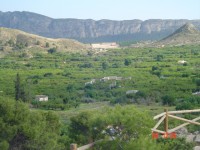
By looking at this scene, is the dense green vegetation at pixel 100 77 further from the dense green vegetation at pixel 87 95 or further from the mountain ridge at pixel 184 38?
the mountain ridge at pixel 184 38

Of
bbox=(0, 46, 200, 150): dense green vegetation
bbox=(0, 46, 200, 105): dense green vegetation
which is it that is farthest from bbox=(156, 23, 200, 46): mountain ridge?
bbox=(0, 46, 200, 105): dense green vegetation

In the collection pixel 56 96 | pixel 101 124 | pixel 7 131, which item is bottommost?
pixel 56 96

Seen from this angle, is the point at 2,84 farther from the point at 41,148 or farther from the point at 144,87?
the point at 41,148

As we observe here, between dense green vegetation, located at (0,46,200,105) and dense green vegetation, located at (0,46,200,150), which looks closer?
dense green vegetation, located at (0,46,200,150)

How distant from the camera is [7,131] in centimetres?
1251

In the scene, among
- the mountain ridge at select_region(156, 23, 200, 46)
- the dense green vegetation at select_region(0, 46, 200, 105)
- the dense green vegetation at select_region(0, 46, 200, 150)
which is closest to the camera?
the dense green vegetation at select_region(0, 46, 200, 150)

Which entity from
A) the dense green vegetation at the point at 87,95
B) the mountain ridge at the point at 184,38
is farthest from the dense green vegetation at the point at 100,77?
the mountain ridge at the point at 184,38

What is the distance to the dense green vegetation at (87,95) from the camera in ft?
26.2

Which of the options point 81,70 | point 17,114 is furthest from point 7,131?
point 81,70

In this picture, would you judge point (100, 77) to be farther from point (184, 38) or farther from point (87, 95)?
point (184, 38)

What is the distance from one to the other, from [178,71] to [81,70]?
17833 mm

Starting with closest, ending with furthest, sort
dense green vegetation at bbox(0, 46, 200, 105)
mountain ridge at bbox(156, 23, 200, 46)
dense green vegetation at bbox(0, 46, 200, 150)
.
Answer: dense green vegetation at bbox(0, 46, 200, 150) < dense green vegetation at bbox(0, 46, 200, 105) < mountain ridge at bbox(156, 23, 200, 46)

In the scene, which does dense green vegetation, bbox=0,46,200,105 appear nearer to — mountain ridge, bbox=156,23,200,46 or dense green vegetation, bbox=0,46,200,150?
dense green vegetation, bbox=0,46,200,150

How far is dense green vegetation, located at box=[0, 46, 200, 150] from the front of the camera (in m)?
7.99
